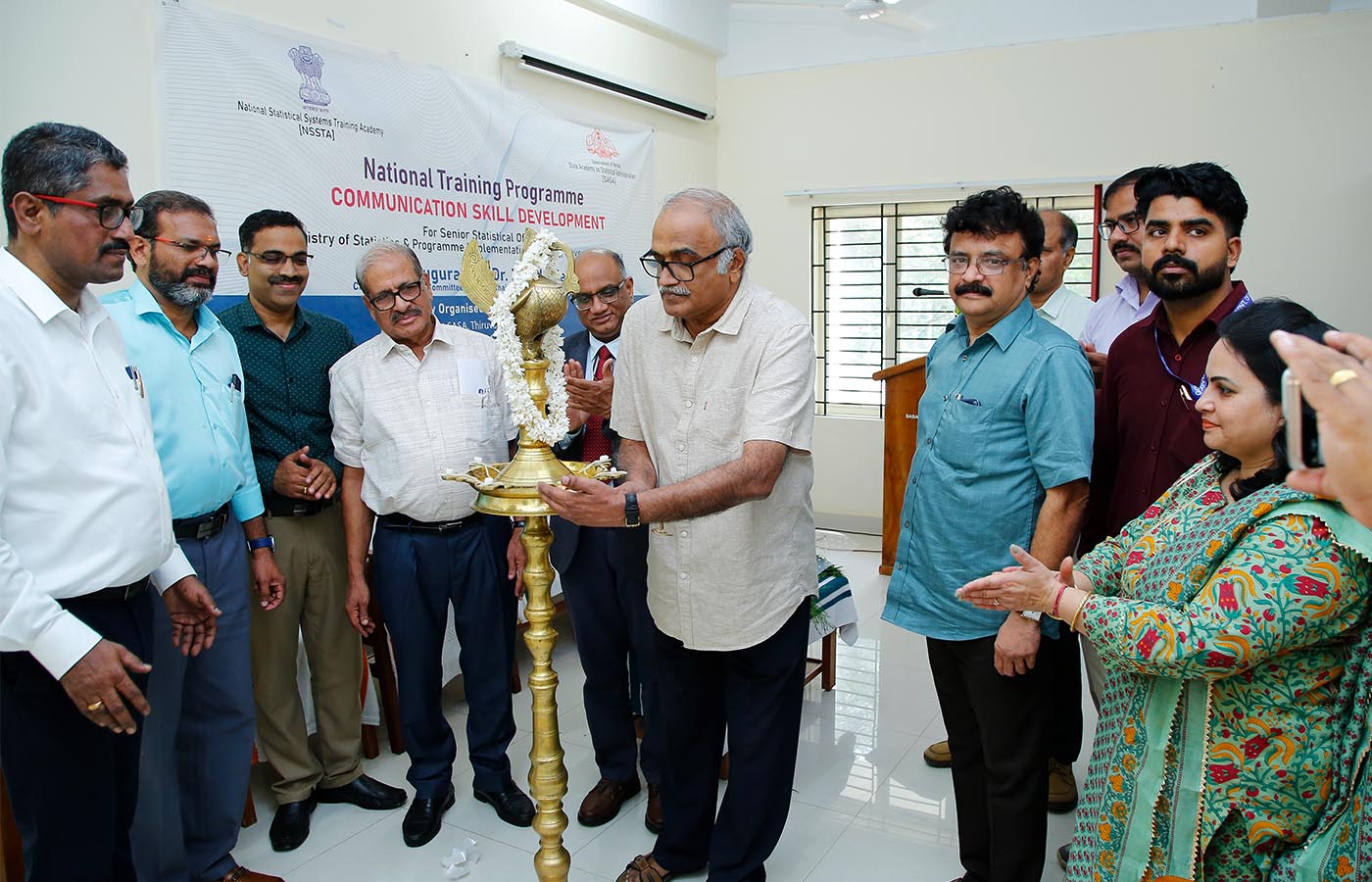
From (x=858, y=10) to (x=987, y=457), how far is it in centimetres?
391

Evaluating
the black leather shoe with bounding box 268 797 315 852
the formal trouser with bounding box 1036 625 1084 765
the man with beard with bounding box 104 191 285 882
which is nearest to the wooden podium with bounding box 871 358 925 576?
the formal trouser with bounding box 1036 625 1084 765

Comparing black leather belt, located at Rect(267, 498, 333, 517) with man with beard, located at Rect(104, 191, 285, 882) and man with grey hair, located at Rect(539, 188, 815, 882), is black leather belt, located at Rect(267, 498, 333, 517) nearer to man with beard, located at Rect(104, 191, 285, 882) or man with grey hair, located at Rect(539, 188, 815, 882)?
man with beard, located at Rect(104, 191, 285, 882)

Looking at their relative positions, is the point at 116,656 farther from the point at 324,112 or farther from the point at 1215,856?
the point at 324,112

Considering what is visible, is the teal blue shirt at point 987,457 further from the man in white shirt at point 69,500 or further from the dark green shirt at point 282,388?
the dark green shirt at point 282,388

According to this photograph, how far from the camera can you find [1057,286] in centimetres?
380

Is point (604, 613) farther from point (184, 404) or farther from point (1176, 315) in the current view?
point (1176, 315)

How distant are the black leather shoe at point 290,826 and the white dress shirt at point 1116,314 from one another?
2938mm

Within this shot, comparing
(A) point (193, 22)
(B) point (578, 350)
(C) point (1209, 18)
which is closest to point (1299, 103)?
(C) point (1209, 18)

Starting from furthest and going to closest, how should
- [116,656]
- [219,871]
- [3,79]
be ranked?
[3,79] → [219,871] → [116,656]

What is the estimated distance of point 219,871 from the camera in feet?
8.07

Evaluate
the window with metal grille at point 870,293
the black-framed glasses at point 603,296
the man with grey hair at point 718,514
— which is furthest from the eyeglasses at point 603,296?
the window with metal grille at point 870,293

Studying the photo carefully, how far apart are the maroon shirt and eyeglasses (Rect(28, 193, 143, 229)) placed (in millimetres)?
2263

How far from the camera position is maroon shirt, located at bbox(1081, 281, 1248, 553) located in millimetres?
2012

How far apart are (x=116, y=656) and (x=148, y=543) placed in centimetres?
26
